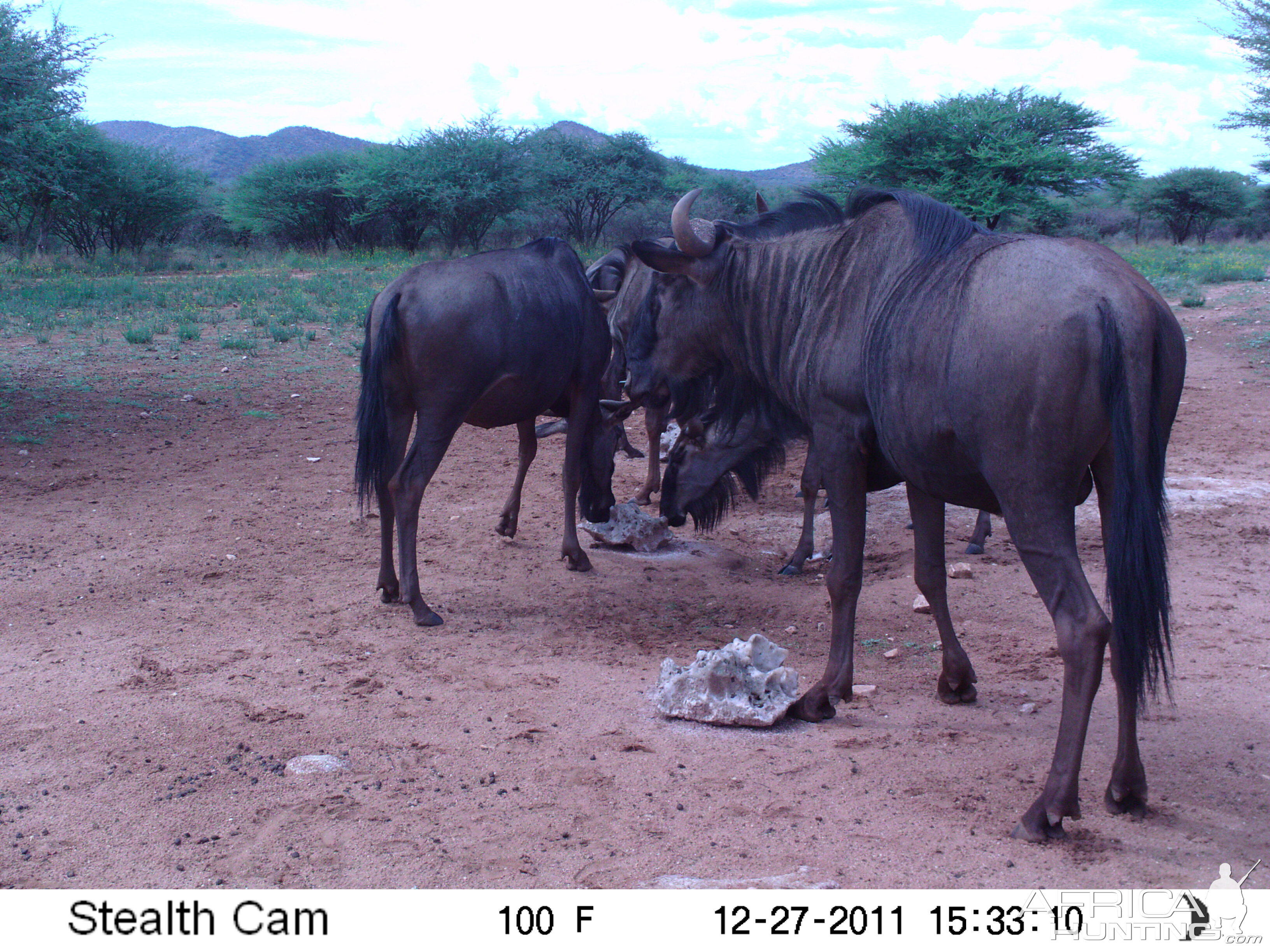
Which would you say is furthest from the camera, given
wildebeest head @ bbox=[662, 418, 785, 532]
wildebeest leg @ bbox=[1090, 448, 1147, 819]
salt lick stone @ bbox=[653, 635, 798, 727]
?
wildebeest head @ bbox=[662, 418, 785, 532]

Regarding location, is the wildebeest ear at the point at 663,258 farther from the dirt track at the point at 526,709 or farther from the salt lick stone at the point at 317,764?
the salt lick stone at the point at 317,764

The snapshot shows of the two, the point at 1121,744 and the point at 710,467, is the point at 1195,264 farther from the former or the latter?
the point at 1121,744

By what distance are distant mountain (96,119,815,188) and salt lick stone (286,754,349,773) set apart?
89.0 metres

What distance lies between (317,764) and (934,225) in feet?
9.99

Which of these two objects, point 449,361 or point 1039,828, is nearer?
point 1039,828

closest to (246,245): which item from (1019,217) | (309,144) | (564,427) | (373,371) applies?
(1019,217)

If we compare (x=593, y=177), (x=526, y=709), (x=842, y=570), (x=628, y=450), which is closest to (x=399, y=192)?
(x=593, y=177)

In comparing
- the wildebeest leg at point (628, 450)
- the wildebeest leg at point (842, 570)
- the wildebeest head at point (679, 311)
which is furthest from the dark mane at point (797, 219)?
the wildebeest leg at point (628, 450)

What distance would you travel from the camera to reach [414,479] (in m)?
5.54

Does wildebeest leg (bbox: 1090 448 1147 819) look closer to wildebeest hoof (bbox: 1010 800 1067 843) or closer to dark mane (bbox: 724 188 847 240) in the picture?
wildebeest hoof (bbox: 1010 800 1067 843)

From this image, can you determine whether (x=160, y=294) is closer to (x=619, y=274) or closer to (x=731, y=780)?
(x=619, y=274)

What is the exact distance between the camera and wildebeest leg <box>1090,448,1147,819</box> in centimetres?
312

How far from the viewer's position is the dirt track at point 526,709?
302 centimetres

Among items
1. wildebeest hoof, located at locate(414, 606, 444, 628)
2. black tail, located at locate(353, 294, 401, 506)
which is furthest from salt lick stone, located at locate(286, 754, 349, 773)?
black tail, located at locate(353, 294, 401, 506)
